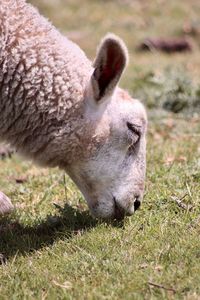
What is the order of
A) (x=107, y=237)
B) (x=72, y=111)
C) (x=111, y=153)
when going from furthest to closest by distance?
1. (x=111, y=153)
2. (x=72, y=111)
3. (x=107, y=237)

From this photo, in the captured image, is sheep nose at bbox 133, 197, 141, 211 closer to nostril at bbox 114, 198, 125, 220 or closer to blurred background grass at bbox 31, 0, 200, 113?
nostril at bbox 114, 198, 125, 220

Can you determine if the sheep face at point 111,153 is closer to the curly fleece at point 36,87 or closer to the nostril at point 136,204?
the nostril at point 136,204

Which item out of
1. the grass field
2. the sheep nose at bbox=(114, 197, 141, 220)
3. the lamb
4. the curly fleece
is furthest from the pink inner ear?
the grass field

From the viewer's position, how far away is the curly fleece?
5000mm

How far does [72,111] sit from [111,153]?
1.49 ft

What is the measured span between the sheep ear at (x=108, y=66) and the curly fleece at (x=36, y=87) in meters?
0.14

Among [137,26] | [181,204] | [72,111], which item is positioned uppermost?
[72,111]

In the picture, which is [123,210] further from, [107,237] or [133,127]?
[133,127]

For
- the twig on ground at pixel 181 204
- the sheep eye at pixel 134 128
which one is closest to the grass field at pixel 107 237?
the twig on ground at pixel 181 204

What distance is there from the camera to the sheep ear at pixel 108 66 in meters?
4.90

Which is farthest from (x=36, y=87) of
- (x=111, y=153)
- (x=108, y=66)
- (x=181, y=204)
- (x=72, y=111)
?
(x=181, y=204)

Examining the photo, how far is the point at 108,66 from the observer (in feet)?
16.4

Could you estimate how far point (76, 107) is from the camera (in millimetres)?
5082

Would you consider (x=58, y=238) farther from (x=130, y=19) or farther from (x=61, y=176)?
(x=130, y=19)
